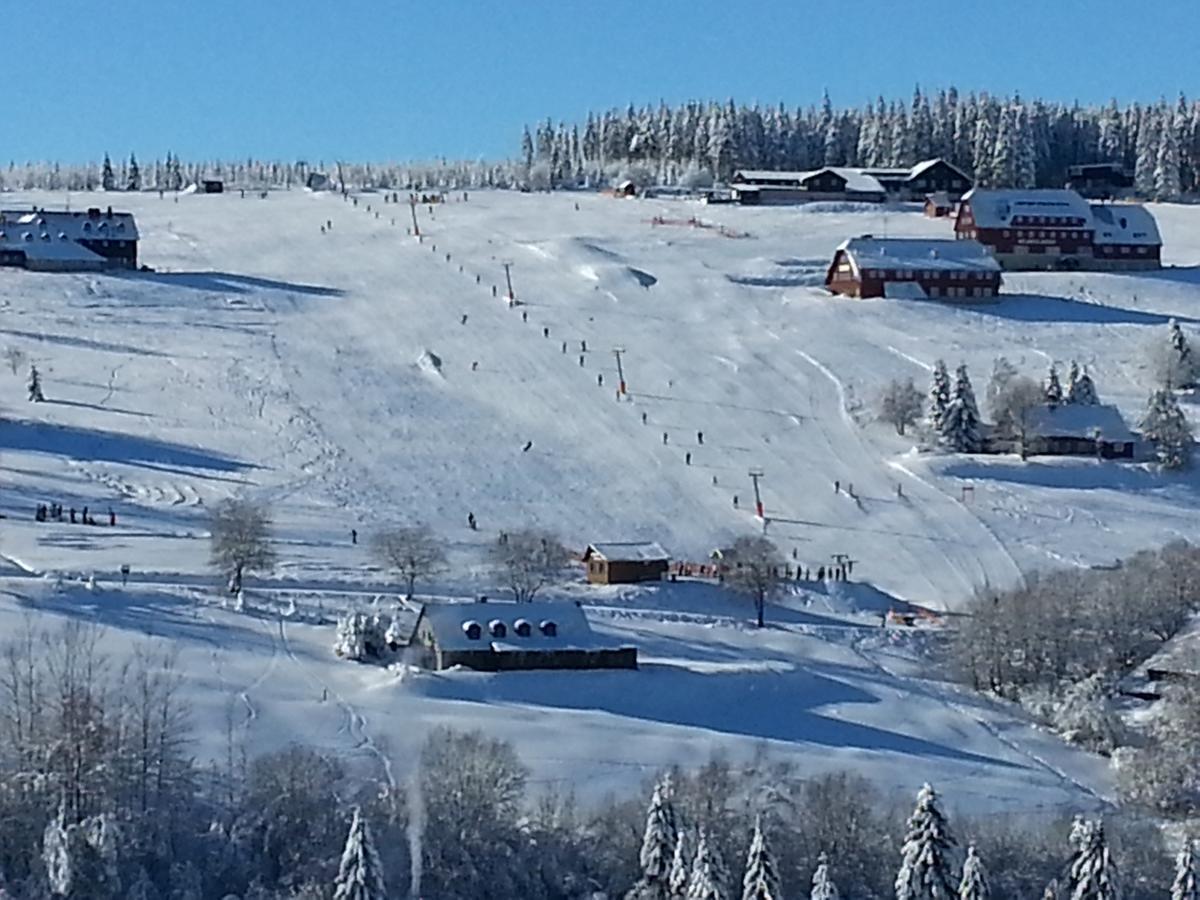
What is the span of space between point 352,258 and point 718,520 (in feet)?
112

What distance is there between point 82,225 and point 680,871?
5159 centimetres

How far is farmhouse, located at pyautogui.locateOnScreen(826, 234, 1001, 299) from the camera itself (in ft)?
225

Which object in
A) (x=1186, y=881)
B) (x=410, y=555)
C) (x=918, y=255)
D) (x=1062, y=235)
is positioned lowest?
(x=1186, y=881)

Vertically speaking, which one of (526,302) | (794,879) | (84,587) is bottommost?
(794,879)

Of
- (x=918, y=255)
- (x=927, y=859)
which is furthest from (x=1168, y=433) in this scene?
(x=927, y=859)

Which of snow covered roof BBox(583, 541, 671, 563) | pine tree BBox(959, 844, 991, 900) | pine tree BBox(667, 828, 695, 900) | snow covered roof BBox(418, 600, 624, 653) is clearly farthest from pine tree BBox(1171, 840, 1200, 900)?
snow covered roof BBox(583, 541, 671, 563)

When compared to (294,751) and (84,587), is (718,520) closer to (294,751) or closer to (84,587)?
(84,587)

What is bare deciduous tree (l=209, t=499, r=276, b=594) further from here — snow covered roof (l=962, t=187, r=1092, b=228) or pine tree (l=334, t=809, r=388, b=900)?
snow covered roof (l=962, t=187, r=1092, b=228)

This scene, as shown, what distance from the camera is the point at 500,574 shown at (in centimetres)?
4078

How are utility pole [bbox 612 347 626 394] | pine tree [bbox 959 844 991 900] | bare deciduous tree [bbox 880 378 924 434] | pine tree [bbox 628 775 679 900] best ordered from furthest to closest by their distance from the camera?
utility pole [bbox 612 347 626 394], bare deciduous tree [bbox 880 378 924 434], pine tree [bbox 628 775 679 900], pine tree [bbox 959 844 991 900]

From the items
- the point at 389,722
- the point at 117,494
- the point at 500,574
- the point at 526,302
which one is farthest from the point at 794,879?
the point at 526,302

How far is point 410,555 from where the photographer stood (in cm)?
4012

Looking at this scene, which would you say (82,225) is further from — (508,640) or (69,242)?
(508,640)

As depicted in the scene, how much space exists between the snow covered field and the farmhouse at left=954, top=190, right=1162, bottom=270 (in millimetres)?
1945
